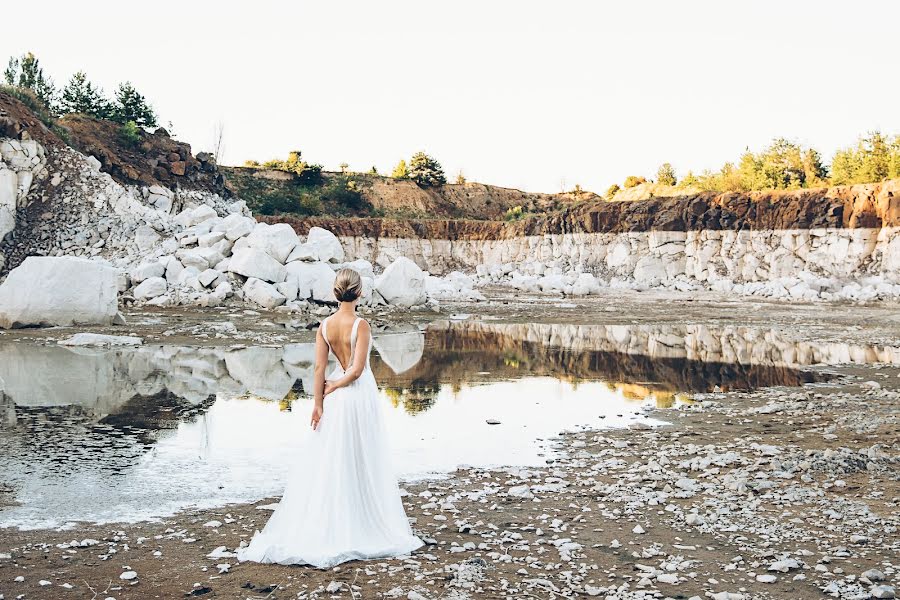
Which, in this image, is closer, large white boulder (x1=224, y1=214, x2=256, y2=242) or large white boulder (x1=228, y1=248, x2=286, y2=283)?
large white boulder (x1=228, y1=248, x2=286, y2=283)

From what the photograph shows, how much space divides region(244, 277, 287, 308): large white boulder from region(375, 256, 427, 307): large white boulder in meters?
4.15

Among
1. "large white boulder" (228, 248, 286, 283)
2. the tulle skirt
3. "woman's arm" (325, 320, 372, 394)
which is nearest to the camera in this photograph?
the tulle skirt

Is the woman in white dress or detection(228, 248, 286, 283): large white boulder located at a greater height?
detection(228, 248, 286, 283): large white boulder

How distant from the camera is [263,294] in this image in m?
25.7

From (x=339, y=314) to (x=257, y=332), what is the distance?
598 inches

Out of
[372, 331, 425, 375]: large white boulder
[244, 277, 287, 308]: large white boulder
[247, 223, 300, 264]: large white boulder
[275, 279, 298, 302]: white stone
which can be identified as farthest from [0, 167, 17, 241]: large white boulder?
[372, 331, 425, 375]: large white boulder

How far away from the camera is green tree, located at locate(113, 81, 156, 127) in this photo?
159 feet

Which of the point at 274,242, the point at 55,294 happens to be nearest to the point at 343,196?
the point at 274,242

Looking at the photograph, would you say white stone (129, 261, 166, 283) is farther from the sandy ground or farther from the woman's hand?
the woman's hand

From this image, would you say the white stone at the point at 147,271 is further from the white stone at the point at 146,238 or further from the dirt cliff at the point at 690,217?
the dirt cliff at the point at 690,217

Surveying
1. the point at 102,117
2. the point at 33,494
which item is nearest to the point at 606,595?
the point at 33,494

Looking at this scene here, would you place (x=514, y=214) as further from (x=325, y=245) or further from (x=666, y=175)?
(x=325, y=245)

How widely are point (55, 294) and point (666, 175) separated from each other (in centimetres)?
6321

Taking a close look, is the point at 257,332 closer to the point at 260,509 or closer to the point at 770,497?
the point at 260,509
